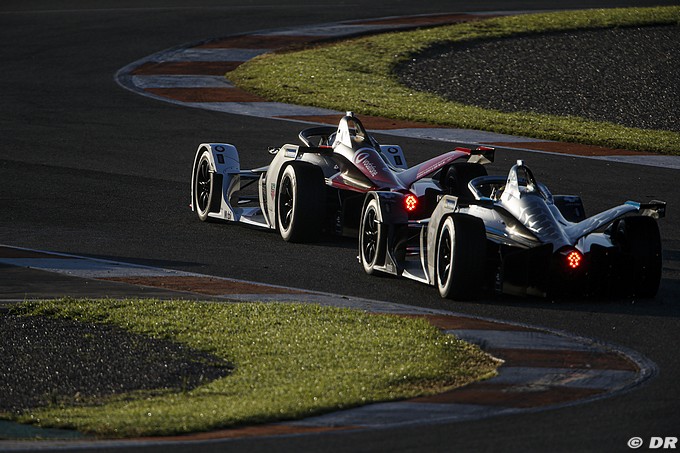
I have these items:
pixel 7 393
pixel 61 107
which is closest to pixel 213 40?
pixel 61 107

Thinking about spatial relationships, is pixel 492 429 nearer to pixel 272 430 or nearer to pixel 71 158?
pixel 272 430

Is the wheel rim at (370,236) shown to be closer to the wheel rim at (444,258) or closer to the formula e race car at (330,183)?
the formula e race car at (330,183)

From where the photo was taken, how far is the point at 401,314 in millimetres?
10102

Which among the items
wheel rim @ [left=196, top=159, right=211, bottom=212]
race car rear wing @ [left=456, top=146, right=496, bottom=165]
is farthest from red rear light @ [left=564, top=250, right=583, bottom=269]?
wheel rim @ [left=196, top=159, right=211, bottom=212]

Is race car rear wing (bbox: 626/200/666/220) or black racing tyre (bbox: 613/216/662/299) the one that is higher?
race car rear wing (bbox: 626/200/666/220)

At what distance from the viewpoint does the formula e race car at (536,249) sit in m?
10.4

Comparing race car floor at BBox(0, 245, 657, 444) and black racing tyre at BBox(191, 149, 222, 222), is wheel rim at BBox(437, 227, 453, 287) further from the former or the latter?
black racing tyre at BBox(191, 149, 222, 222)

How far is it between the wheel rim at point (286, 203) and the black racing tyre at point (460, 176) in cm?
142

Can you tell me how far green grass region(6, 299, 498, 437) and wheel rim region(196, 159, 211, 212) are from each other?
4.15 metres

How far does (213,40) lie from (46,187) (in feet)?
43.8

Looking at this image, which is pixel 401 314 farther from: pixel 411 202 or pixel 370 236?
pixel 411 202

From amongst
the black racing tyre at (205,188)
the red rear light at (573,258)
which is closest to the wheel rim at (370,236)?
the red rear light at (573,258)

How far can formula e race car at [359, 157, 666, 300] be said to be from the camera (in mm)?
10406

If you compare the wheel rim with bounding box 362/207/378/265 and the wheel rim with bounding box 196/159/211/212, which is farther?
the wheel rim with bounding box 196/159/211/212
